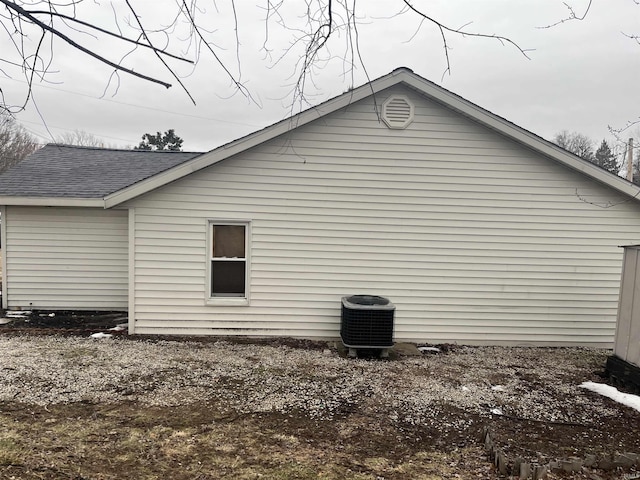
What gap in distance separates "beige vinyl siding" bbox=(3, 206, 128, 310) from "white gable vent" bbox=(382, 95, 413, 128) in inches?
230

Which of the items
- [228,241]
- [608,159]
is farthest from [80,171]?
[608,159]

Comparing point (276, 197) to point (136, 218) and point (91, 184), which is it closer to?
point (136, 218)

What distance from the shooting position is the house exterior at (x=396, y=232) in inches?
278

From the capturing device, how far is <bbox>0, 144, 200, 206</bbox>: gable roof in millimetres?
8391

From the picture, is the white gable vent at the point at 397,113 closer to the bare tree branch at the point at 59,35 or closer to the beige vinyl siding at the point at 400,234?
the beige vinyl siding at the point at 400,234

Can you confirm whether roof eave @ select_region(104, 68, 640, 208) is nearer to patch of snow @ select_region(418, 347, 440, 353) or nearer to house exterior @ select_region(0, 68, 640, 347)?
house exterior @ select_region(0, 68, 640, 347)

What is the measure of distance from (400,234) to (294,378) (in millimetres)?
3139

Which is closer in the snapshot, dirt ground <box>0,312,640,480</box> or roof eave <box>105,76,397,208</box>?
Answer: dirt ground <box>0,312,640,480</box>

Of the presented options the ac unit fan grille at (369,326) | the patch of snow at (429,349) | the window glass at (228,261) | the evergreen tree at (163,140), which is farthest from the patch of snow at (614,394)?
the evergreen tree at (163,140)

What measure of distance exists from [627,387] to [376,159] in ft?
15.5

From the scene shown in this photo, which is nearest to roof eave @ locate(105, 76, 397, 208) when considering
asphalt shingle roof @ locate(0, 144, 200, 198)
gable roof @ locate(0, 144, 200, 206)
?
gable roof @ locate(0, 144, 200, 206)

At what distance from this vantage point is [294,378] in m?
5.41

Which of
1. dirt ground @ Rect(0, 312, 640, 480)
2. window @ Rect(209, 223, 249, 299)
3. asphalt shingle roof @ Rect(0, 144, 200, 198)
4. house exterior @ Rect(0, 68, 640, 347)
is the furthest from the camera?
asphalt shingle roof @ Rect(0, 144, 200, 198)

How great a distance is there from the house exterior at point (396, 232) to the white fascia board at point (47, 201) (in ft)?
4.27
